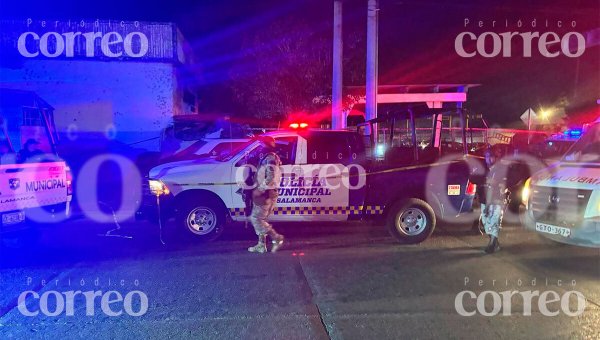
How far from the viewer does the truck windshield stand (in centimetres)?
739

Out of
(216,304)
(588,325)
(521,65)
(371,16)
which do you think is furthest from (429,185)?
(521,65)

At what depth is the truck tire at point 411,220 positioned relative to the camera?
736 centimetres

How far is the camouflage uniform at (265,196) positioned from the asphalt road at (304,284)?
279mm

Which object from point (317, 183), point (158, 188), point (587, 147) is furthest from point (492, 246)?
point (158, 188)

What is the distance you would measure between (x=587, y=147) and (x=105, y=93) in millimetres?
17545

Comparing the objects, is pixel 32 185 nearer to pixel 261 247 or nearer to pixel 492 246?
pixel 261 247

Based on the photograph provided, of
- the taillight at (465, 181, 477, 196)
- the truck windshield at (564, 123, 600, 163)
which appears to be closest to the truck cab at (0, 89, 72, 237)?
the taillight at (465, 181, 477, 196)

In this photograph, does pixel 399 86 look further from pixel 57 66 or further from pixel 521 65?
pixel 57 66

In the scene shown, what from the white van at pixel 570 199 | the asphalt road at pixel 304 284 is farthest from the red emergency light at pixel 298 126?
the white van at pixel 570 199

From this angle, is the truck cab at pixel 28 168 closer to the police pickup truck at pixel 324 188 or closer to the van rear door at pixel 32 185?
the van rear door at pixel 32 185

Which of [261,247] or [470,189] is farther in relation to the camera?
[470,189]

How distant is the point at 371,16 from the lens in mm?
12617

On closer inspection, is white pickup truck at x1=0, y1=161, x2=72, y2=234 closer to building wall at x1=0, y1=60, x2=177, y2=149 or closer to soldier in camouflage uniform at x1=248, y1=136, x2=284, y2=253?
soldier in camouflage uniform at x1=248, y1=136, x2=284, y2=253

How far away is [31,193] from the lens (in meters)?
7.19
